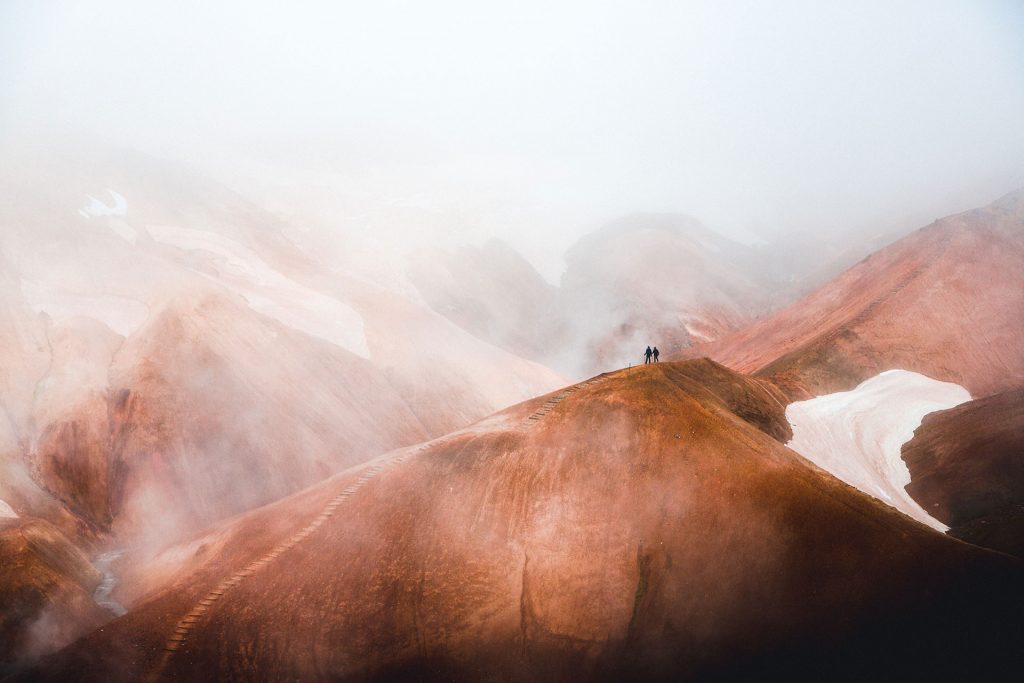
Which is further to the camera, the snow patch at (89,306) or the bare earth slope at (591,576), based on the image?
the snow patch at (89,306)

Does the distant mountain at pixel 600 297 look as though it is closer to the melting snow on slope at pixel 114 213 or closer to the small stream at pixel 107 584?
the melting snow on slope at pixel 114 213

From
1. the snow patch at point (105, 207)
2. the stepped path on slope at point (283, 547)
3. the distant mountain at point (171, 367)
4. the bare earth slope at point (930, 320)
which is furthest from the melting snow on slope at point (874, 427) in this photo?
the snow patch at point (105, 207)

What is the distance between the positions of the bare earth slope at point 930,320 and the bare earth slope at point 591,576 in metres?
21.6

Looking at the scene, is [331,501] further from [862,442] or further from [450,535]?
[862,442]

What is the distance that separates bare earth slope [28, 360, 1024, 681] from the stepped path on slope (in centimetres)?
9

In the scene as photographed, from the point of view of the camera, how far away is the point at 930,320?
42375 mm

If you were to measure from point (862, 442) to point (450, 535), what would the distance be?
83.2 feet

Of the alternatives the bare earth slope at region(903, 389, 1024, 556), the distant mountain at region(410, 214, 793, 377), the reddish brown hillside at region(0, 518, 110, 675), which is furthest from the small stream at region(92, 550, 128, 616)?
the distant mountain at region(410, 214, 793, 377)

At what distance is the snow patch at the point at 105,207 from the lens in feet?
135

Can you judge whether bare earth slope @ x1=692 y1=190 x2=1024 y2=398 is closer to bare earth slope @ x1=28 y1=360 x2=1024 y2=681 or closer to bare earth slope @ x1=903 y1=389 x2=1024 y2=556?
bare earth slope @ x1=903 y1=389 x2=1024 y2=556

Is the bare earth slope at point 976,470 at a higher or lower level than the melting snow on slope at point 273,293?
lower

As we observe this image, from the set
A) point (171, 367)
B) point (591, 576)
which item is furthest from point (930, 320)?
point (171, 367)

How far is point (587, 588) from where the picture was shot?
18.0 m

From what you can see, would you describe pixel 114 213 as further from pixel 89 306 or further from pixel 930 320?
pixel 930 320
